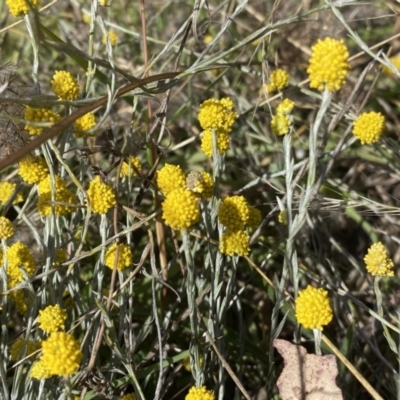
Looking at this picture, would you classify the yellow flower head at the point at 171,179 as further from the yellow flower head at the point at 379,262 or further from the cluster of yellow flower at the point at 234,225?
the yellow flower head at the point at 379,262

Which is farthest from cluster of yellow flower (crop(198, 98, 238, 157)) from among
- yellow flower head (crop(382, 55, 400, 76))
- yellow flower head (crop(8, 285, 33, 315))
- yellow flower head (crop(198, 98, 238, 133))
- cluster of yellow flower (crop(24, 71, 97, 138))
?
yellow flower head (crop(382, 55, 400, 76))

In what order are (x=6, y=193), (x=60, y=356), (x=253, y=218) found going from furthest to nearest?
(x=6, y=193)
(x=253, y=218)
(x=60, y=356)

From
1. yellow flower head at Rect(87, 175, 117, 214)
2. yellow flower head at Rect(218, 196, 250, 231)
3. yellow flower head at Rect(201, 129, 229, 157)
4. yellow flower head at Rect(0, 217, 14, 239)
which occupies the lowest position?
yellow flower head at Rect(218, 196, 250, 231)

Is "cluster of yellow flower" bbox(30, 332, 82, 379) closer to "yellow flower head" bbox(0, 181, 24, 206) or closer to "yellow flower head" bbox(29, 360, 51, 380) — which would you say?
"yellow flower head" bbox(29, 360, 51, 380)

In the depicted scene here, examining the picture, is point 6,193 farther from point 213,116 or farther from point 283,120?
point 283,120

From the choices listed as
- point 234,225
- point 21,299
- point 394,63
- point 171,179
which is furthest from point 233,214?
point 394,63

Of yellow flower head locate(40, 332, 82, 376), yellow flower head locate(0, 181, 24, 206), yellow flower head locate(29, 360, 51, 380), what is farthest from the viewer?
yellow flower head locate(0, 181, 24, 206)

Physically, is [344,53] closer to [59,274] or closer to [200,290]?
[200,290]
